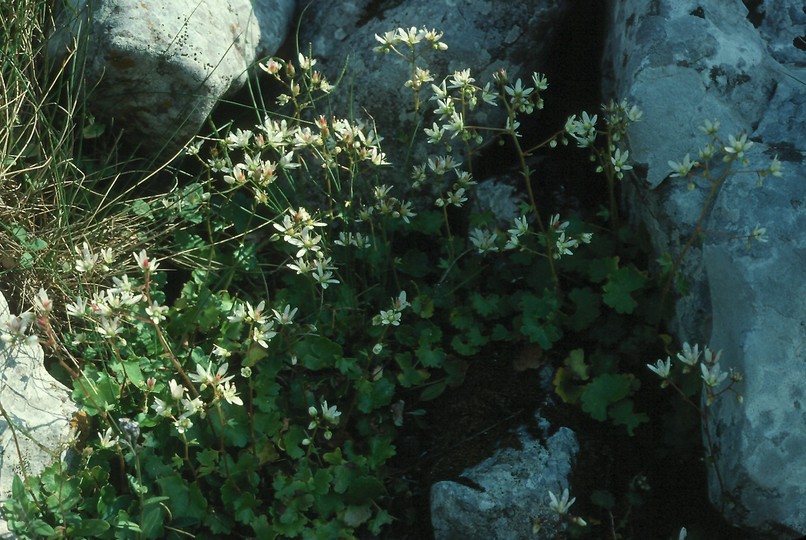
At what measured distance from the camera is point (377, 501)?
10.1ft

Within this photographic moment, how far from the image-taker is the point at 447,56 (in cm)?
381

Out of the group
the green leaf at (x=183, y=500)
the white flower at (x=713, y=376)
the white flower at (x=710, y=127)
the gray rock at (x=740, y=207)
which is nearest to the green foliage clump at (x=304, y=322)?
the green leaf at (x=183, y=500)

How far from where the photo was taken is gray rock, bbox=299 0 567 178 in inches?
150

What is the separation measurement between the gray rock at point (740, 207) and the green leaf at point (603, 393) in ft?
0.91

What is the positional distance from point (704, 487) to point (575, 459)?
415 millimetres

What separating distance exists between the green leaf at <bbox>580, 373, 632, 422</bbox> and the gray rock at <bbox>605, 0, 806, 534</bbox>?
0.91 feet

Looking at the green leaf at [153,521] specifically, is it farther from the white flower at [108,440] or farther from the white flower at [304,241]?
the white flower at [304,241]

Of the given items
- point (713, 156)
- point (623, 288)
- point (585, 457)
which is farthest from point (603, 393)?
point (713, 156)

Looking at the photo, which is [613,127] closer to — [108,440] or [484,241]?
[484,241]

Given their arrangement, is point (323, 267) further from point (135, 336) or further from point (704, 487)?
point (704, 487)

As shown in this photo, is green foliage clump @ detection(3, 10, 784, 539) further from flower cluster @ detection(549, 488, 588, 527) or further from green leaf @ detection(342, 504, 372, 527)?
flower cluster @ detection(549, 488, 588, 527)

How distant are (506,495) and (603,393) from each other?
1.62 feet

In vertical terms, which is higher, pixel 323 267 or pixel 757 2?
pixel 757 2

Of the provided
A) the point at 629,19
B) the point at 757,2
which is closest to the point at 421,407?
the point at 629,19
